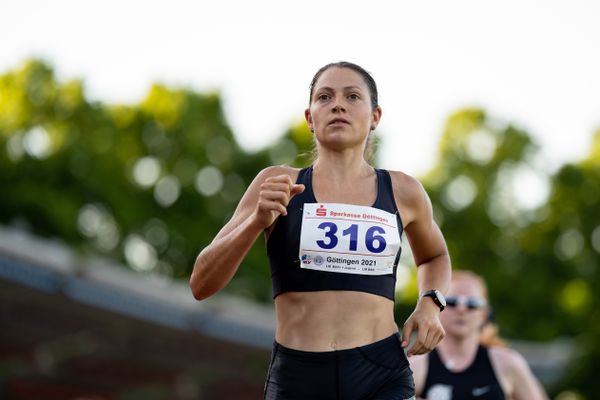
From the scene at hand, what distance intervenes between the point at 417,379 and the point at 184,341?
856 inches

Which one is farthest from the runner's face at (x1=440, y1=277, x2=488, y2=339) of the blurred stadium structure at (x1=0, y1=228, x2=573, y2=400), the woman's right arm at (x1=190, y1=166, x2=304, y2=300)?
the blurred stadium structure at (x1=0, y1=228, x2=573, y2=400)

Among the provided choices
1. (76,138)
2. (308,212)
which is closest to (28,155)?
(76,138)

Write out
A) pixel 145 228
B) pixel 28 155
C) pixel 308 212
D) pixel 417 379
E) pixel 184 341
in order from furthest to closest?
pixel 145 228 → pixel 28 155 → pixel 184 341 → pixel 417 379 → pixel 308 212

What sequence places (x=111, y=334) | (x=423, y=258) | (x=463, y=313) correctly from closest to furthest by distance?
1. (x=423, y=258)
2. (x=463, y=313)
3. (x=111, y=334)

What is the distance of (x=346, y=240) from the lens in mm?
4750

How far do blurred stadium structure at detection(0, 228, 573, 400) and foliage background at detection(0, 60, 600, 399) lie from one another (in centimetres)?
443

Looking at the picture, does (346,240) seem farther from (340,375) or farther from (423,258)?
(423,258)

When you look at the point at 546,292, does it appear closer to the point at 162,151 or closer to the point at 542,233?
the point at 542,233

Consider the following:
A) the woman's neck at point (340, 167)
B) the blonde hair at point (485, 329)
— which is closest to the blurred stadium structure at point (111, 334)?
the blonde hair at point (485, 329)

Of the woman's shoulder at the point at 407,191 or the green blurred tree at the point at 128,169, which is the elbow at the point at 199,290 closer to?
the woman's shoulder at the point at 407,191

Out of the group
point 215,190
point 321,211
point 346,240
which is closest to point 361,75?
point 321,211

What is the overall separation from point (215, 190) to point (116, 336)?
44.5 ft

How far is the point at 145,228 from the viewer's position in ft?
127

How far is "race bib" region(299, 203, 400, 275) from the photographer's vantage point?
4738mm
